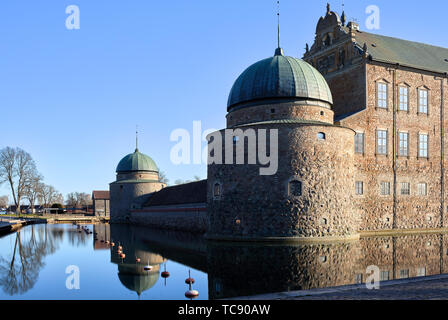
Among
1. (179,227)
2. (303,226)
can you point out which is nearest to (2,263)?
(303,226)

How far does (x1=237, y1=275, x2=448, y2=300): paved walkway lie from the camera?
8758 mm

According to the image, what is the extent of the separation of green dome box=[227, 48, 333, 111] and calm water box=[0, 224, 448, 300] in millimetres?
8995

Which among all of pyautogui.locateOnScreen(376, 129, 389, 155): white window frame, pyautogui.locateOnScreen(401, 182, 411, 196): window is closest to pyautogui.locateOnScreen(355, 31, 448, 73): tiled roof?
pyautogui.locateOnScreen(376, 129, 389, 155): white window frame

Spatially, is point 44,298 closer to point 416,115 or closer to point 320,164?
point 320,164

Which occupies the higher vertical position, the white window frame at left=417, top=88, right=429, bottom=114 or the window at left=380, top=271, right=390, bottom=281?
the white window frame at left=417, top=88, right=429, bottom=114

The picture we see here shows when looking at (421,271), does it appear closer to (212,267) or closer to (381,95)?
(212,267)

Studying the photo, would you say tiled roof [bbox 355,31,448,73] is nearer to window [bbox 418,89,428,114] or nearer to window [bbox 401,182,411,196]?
window [bbox 418,89,428,114]

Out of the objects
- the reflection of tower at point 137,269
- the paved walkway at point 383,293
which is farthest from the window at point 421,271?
the reflection of tower at point 137,269

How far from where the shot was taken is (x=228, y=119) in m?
28.5

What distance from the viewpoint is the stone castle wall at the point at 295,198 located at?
77.5 ft

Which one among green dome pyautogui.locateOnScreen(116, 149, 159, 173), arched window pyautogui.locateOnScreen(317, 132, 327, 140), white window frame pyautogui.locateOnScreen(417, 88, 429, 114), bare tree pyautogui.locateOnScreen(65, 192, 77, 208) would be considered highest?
white window frame pyautogui.locateOnScreen(417, 88, 429, 114)

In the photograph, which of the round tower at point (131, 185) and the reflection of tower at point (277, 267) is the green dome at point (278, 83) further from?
the round tower at point (131, 185)

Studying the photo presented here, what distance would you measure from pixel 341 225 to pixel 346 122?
8.14m

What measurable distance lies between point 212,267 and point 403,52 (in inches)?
1031
